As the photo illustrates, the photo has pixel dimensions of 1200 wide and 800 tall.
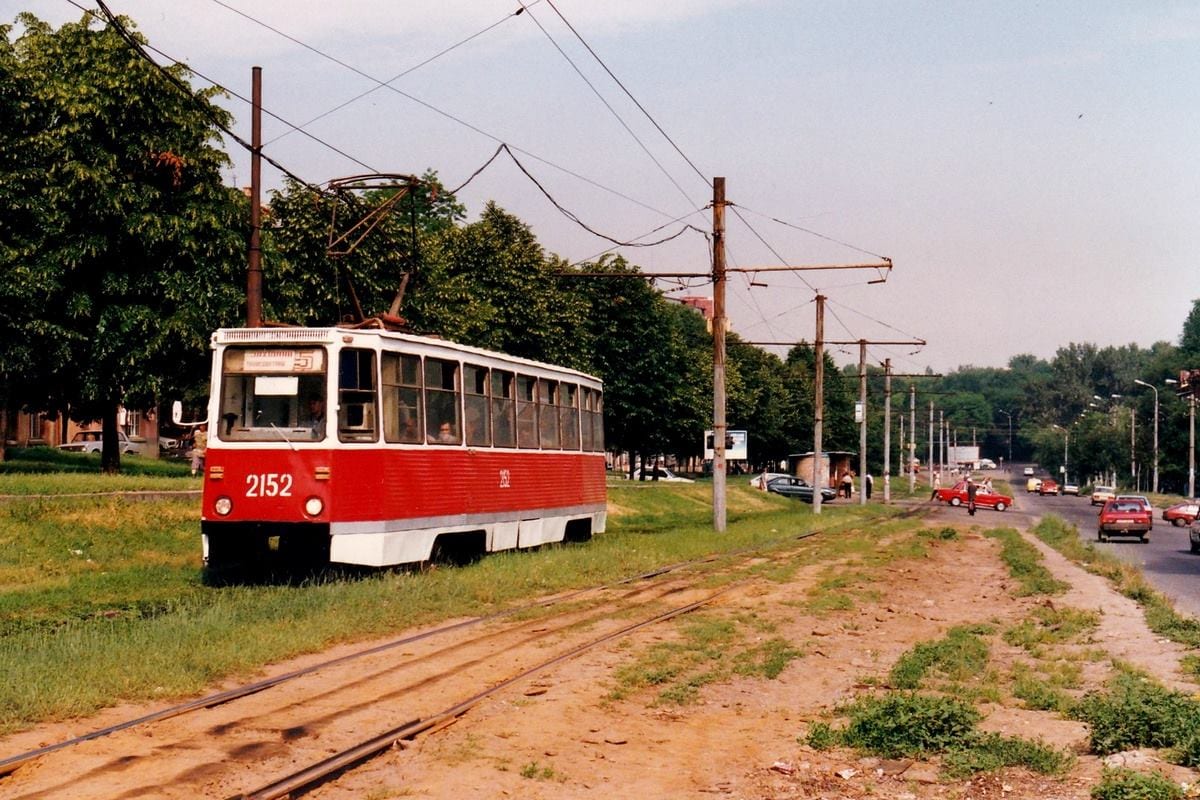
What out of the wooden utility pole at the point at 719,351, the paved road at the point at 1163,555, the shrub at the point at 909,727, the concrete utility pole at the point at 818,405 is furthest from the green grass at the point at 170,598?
the concrete utility pole at the point at 818,405

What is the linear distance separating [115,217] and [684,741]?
2556 cm

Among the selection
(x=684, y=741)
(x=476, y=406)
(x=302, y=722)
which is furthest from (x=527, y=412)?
(x=684, y=741)

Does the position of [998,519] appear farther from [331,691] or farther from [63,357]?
[331,691]

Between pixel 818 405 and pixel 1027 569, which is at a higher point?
pixel 818 405

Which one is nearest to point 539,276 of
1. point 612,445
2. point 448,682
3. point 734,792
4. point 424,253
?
point 424,253

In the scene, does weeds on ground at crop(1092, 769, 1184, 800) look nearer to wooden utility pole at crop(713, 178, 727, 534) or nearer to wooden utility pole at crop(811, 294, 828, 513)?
wooden utility pole at crop(713, 178, 727, 534)

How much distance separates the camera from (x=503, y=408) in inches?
871

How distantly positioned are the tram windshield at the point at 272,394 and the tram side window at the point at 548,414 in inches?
278

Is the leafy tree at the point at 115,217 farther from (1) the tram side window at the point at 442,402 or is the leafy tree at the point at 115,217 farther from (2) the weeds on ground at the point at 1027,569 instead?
(2) the weeds on ground at the point at 1027,569

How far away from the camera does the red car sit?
7462 centimetres

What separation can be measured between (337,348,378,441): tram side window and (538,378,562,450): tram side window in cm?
661

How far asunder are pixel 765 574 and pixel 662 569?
1786 mm

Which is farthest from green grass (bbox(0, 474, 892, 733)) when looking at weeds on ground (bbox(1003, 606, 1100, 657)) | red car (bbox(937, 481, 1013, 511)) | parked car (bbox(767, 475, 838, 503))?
red car (bbox(937, 481, 1013, 511))

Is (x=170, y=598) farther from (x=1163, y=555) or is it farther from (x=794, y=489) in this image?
(x=794, y=489)
